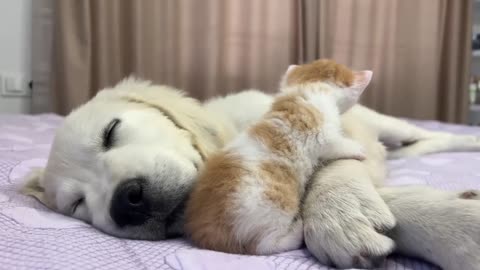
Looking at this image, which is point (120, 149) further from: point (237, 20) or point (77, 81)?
point (237, 20)

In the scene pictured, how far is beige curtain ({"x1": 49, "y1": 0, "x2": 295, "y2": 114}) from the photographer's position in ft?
8.89

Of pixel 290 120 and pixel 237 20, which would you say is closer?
pixel 290 120

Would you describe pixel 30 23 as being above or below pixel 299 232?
above

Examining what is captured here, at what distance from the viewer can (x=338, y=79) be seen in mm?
813

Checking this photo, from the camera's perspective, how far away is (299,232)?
0.66 meters

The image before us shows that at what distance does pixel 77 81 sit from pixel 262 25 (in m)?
1.18

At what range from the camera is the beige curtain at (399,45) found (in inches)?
121

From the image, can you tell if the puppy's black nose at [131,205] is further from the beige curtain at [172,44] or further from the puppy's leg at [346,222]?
the beige curtain at [172,44]

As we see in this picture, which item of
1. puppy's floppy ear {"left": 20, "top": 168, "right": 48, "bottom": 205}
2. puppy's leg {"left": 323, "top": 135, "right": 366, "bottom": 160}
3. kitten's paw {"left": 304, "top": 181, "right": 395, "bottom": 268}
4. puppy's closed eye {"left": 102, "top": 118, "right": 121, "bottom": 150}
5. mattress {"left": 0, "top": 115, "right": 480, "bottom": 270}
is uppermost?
puppy's leg {"left": 323, "top": 135, "right": 366, "bottom": 160}

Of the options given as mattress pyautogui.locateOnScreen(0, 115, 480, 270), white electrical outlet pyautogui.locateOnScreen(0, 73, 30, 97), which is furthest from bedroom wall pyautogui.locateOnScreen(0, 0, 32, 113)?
mattress pyautogui.locateOnScreen(0, 115, 480, 270)

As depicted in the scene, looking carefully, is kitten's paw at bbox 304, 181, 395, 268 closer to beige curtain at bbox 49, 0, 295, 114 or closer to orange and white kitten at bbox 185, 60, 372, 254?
orange and white kitten at bbox 185, 60, 372, 254

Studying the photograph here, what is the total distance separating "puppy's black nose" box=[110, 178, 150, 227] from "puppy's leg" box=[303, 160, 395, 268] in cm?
28

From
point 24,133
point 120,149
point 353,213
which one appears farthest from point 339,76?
point 24,133

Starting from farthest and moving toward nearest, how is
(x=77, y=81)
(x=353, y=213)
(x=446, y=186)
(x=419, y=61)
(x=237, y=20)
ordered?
1. (x=419, y=61)
2. (x=237, y=20)
3. (x=77, y=81)
4. (x=446, y=186)
5. (x=353, y=213)
